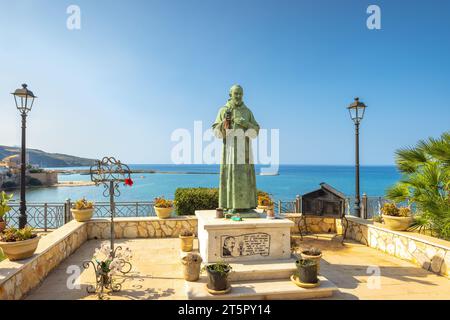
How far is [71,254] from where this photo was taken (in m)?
6.60

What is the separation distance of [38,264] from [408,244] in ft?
27.5

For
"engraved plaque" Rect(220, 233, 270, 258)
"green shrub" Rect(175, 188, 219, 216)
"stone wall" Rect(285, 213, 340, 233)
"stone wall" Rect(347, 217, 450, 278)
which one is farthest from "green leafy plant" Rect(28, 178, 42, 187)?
"stone wall" Rect(347, 217, 450, 278)

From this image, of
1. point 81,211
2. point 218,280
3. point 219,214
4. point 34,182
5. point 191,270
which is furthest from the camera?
point 34,182

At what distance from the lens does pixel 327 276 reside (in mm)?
5230

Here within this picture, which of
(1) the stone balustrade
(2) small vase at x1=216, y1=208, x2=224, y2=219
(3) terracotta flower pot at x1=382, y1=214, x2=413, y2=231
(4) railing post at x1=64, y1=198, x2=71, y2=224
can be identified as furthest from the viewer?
(4) railing post at x1=64, y1=198, x2=71, y2=224

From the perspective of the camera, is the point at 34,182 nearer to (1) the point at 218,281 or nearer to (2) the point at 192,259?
(2) the point at 192,259

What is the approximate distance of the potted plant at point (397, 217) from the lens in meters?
6.72

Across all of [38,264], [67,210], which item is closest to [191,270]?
[38,264]

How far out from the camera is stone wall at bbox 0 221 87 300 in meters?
3.93

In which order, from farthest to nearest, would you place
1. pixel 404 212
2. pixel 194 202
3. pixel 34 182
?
1. pixel 34 182
2. pixel 194 202
3. pixel 404 212

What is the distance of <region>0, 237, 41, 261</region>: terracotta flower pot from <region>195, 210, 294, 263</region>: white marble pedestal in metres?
3.31

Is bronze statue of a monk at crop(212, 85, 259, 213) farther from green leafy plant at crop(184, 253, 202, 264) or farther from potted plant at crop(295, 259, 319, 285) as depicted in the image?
potted plant at crop(295, 259, 319, 285)
